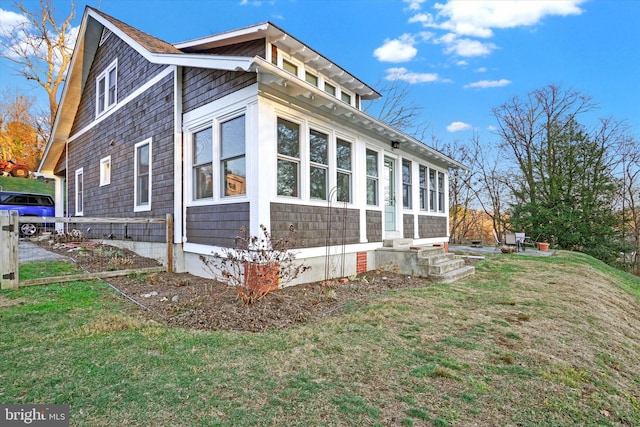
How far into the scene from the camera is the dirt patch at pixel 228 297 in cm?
387

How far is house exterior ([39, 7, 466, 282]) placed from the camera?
18.0 ft

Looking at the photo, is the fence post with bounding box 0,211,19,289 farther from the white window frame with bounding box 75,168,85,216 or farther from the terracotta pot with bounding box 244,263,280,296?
the white window frame with bounding box 75,168,85,216

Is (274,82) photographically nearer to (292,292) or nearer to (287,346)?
(292,292)

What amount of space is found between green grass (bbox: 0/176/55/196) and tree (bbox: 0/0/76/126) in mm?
5902

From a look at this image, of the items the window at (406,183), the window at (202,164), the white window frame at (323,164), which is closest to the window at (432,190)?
the window at (406,183)

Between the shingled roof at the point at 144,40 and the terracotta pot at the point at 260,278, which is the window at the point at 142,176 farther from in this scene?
the terracotta pot at the point at 260,278

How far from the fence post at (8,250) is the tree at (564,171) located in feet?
64.8

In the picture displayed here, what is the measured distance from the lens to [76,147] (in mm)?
12188

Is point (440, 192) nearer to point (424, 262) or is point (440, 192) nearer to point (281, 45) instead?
point (424, 262)

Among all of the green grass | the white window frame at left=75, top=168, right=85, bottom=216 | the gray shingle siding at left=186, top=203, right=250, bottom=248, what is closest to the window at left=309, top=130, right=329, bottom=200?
the gray shingle siding at left=186, top=203, right=250, bottom=248

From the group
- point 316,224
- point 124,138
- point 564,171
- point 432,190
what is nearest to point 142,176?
point 124,138

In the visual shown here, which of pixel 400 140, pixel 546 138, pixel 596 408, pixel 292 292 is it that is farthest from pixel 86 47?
pixel 546 138

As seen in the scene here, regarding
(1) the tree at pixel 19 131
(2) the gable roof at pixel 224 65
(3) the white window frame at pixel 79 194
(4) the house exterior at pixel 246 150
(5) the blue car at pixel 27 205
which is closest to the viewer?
(2) the gable roof at pixel 224 65

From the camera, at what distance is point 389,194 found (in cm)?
901
